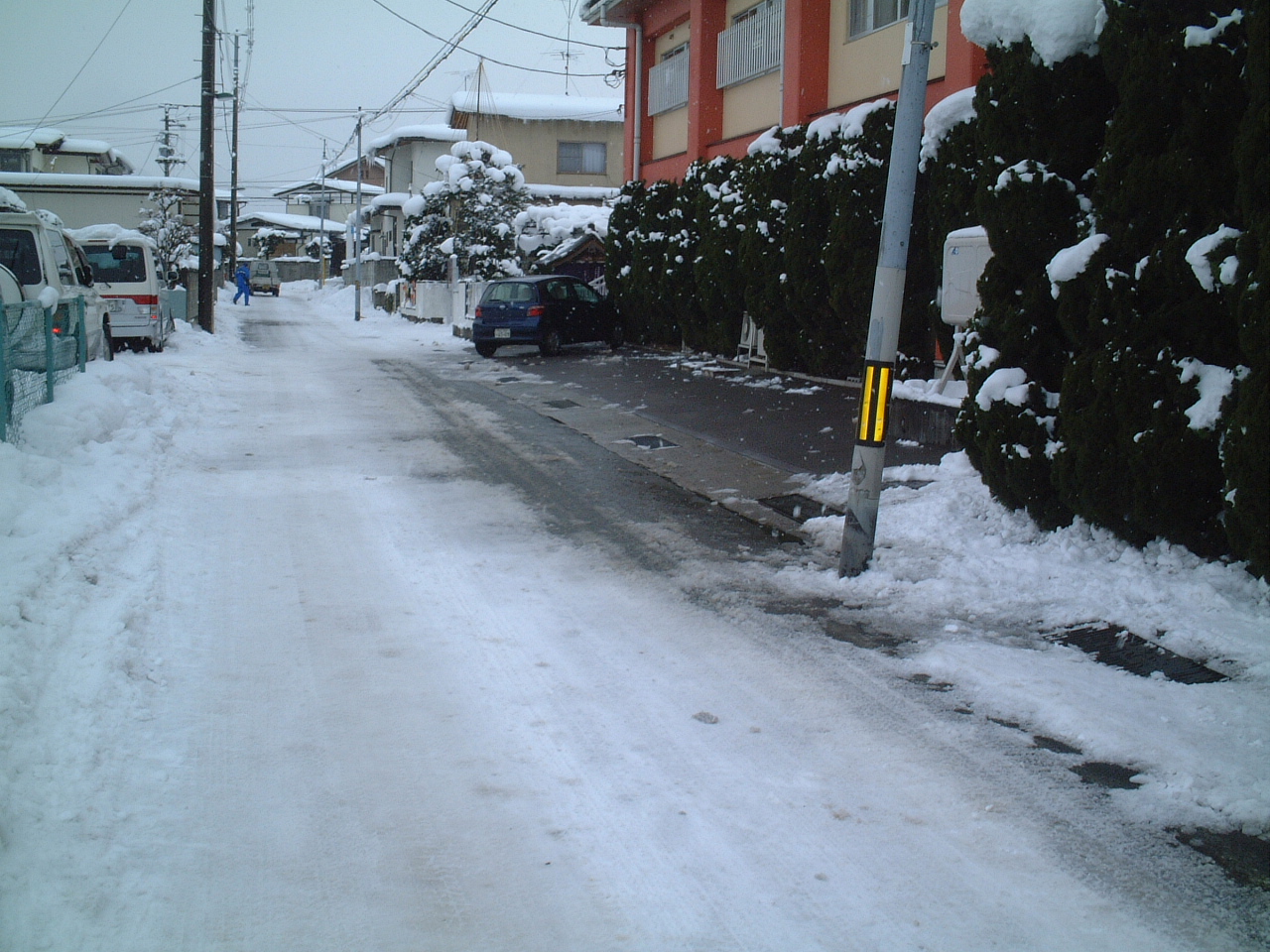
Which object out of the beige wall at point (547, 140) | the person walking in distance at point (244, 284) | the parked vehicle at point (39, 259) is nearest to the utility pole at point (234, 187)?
the person walking in distance at point (244, 284)

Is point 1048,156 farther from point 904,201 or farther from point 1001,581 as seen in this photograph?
point 1001,581

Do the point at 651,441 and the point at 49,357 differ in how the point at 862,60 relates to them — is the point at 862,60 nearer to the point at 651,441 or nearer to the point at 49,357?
the point at 651,441

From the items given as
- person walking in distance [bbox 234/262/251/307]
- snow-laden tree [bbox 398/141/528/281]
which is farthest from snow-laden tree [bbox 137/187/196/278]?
snow-laden tree [bbox 398/141/528/281]

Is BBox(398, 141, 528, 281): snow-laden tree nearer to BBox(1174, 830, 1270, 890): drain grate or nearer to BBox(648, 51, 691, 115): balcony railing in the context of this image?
BBox(648, 51, 691, 115): balcony railing

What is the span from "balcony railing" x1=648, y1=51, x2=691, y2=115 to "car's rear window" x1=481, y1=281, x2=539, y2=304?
17.6 feet

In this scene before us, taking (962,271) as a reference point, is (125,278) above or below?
below

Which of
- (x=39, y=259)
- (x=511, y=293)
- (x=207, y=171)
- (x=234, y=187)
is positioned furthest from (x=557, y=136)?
(x=39, y=259)

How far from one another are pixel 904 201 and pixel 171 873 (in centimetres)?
543

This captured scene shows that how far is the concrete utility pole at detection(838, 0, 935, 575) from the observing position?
22.3ft

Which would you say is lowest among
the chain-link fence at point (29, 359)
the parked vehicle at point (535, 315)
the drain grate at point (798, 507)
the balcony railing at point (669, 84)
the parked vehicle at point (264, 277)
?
the drain grate at point (798, 507)

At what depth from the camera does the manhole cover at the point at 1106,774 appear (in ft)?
13.8

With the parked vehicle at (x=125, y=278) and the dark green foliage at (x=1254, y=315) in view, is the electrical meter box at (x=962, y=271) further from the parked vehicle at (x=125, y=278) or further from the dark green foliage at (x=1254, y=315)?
the parked vehicle at (x=125, y=278)

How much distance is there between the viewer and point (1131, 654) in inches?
221

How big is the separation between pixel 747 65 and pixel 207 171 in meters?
14.4
